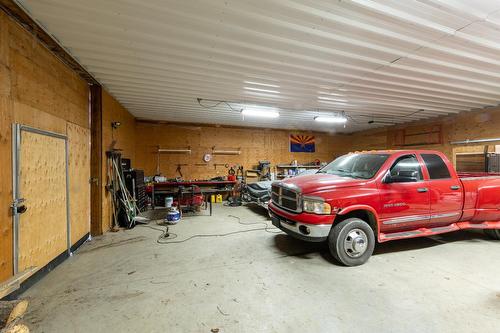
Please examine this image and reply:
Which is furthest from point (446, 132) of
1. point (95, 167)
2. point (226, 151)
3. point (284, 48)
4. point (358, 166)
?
point (95, 167)

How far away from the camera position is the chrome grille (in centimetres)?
319

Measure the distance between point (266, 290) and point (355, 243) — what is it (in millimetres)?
1410

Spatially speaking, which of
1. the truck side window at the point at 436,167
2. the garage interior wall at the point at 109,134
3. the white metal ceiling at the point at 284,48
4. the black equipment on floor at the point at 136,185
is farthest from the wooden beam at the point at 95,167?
the truck side window at the point at 436,167

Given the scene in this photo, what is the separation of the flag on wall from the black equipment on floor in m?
6.18

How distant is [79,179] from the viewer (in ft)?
12.4

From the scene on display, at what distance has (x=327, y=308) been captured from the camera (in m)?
2.16

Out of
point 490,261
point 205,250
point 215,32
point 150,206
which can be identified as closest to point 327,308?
point 205,250

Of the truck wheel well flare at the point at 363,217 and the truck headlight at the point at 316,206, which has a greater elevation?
the truck headlight at the point at 316,206

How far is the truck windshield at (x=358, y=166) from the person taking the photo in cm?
339

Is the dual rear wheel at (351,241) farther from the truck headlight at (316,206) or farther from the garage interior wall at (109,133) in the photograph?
the garage interior wall at (109,133)

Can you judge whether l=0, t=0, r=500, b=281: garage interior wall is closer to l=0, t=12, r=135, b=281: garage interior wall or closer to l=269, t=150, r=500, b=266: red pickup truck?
l=0, t=12, r=135, b=281: garage interior wall

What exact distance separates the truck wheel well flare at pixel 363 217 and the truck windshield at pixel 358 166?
518 mm

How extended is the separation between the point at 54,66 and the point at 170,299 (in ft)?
11.3

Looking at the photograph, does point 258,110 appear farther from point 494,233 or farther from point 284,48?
point 494,233
